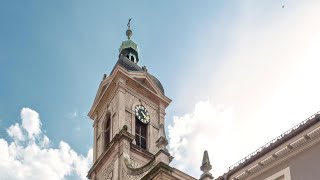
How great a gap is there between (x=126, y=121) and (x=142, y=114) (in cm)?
205

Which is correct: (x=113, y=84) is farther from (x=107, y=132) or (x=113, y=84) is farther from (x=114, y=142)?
(x=114, y=142)

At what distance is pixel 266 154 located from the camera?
17.7m

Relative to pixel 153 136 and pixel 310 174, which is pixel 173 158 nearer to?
pixel 153 136

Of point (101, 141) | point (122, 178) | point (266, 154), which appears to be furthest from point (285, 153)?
point (101, 141)

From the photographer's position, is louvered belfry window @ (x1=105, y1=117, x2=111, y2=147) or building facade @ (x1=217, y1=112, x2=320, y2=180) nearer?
building facade @ (x1=217, y1=112, x2=320, y2=180)

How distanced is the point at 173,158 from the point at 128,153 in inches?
138

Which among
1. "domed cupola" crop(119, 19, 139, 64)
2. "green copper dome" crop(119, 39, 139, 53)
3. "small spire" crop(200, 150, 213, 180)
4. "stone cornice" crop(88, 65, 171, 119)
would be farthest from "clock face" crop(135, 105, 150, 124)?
"small spire" crop(200, 150, 213, 180)

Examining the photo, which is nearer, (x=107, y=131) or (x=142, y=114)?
(x=142, y=114)

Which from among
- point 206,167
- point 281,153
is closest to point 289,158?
point 281,153

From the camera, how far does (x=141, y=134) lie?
1419 inches

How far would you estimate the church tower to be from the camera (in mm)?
32844

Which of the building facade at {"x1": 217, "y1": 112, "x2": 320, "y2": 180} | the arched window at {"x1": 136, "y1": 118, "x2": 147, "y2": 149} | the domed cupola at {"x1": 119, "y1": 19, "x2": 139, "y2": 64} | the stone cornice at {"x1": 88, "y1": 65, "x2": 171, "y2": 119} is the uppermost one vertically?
the domed cupola at {"x1": 119, "y1": 19, "x2": 139, "y2": 64}

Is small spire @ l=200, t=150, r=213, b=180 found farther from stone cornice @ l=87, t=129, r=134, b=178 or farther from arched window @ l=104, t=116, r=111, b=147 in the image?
arched window @ l=104, t=116, r=111, b=147

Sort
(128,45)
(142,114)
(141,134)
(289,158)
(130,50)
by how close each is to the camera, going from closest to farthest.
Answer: (289,158), (141,134), (142,114), (130,50), (128,45)
